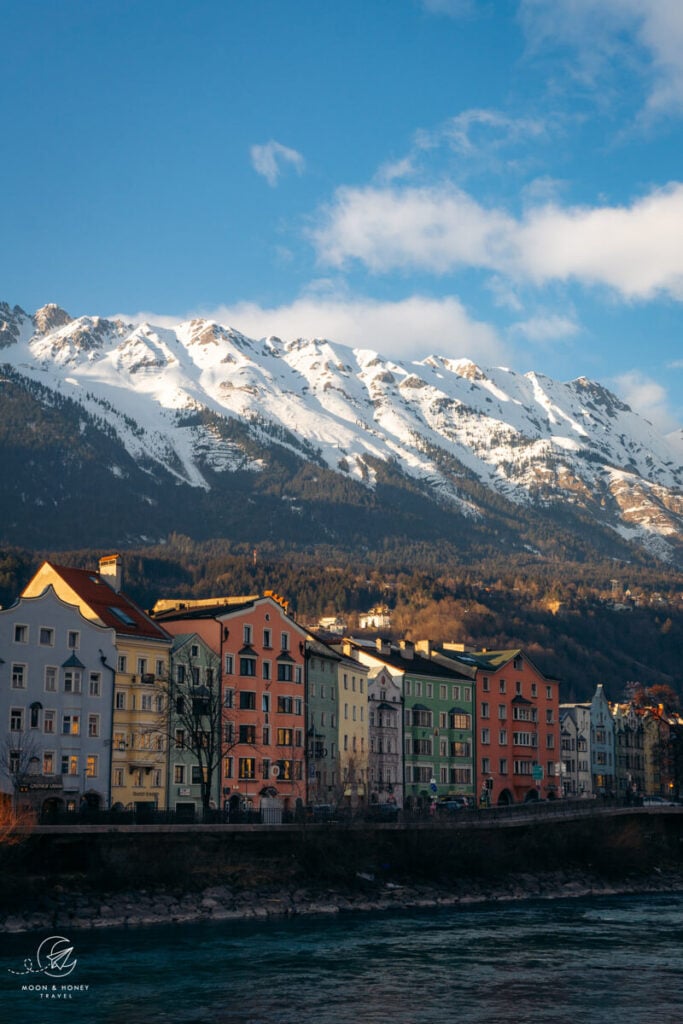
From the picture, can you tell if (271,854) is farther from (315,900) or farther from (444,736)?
(444,736)

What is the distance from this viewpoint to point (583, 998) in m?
61.3

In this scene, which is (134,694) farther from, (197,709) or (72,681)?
(72,681)

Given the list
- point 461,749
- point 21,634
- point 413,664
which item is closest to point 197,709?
point 21,634

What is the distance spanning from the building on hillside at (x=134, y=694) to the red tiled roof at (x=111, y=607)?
0.07 meters

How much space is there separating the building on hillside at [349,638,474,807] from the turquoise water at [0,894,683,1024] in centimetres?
5509

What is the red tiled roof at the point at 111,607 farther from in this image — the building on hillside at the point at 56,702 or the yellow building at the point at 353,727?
the yellow building at the point at 353,727

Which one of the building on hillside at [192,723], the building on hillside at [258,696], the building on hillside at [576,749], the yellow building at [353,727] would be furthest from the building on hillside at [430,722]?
the building on hillside at [192,723]

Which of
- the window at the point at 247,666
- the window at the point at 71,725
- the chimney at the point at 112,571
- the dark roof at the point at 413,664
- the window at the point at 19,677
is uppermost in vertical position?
the chimney at the point at 112,571

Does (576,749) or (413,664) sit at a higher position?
(413,664)

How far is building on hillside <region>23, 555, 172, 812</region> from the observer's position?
349ft

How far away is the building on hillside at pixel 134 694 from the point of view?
349 feet

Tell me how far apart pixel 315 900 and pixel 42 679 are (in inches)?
1040

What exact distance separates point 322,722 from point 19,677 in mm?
35881

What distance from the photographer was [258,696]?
119938 mm
